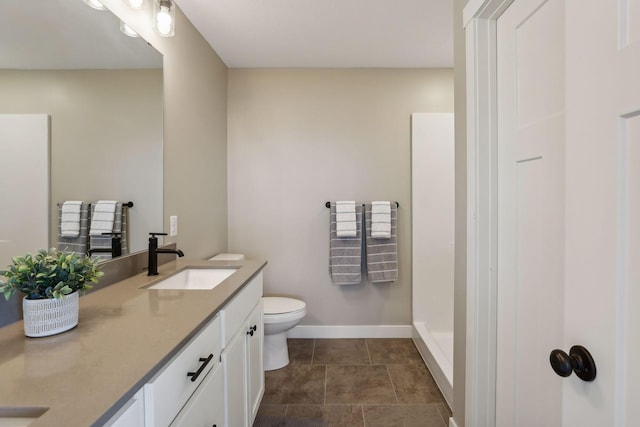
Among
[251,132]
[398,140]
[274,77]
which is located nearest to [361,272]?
[398,140]

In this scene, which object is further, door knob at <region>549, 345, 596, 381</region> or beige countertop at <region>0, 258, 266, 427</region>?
door knob at <region>549, 345, 596, 381</region>

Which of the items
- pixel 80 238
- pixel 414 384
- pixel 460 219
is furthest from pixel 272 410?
pixel 460 219

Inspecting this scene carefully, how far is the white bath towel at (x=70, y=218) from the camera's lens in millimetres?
1179

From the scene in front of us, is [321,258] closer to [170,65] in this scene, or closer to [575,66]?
[170,65]

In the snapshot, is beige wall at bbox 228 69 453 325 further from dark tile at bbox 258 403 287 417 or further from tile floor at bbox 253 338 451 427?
dark tile at bbox 258 403 287 417

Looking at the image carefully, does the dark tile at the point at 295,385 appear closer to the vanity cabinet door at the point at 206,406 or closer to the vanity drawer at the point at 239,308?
the vanity drawer at the point at 239,308

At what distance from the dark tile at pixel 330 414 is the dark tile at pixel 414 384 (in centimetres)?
32

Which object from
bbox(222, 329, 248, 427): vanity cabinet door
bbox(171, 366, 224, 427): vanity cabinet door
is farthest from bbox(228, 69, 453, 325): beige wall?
bbox(171, 366, 224, 427): vanity cabinet door

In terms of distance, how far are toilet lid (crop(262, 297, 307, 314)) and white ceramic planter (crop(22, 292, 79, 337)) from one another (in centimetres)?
137

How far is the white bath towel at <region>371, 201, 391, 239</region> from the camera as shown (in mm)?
2674

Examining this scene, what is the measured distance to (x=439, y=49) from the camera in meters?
2.50

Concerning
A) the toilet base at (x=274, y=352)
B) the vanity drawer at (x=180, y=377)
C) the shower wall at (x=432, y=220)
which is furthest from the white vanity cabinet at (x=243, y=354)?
the shower wall at (x=432, y=220)

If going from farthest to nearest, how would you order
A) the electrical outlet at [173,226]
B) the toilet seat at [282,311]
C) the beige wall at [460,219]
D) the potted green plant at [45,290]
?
the toilet seat at [282,311] → the electrical outlet at [173,226] → the beige wall at [460,219] → the potted green plant at [45,290]

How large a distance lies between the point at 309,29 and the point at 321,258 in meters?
1.82
